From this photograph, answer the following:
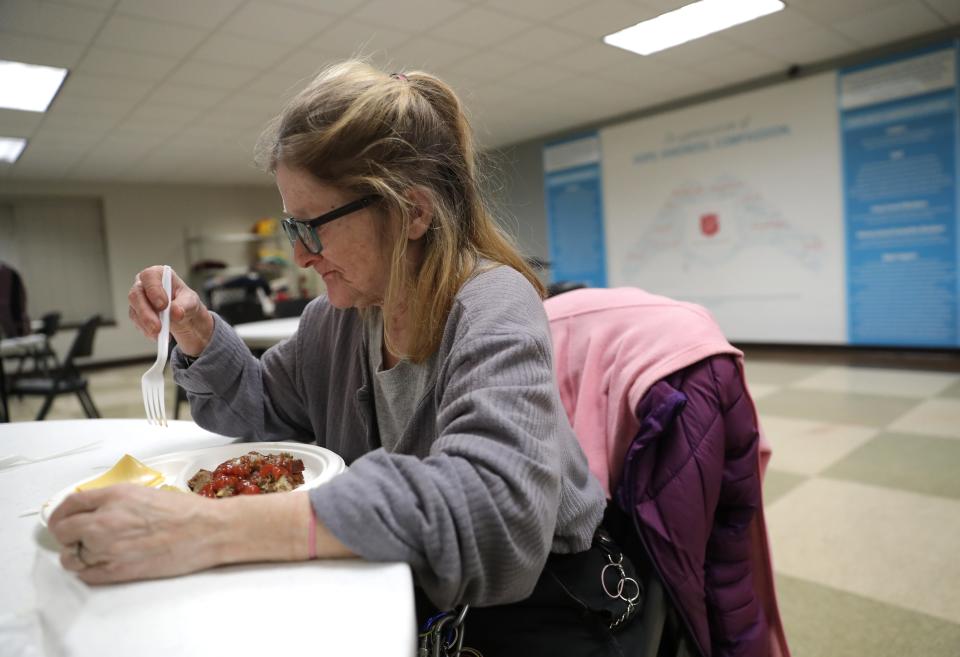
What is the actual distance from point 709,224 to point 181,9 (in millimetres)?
4896

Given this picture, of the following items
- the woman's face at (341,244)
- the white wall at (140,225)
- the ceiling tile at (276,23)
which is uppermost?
the ceiling tile at (276,23)

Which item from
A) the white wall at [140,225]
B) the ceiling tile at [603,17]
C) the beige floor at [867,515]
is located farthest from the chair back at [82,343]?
the white wall at [140,225]

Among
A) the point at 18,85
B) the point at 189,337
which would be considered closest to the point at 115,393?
the point at 18,85

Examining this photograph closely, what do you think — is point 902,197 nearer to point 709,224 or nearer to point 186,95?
point 709,224

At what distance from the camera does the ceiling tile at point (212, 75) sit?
Result: 4523mm

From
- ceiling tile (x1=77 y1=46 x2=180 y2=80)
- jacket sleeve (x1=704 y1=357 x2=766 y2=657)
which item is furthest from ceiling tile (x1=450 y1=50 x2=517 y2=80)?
jacket sleeve (x1=704 y1=357 x2=766 y2=657)

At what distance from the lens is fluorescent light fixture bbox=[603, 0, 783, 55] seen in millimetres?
4113

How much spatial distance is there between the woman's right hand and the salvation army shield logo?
5.93m

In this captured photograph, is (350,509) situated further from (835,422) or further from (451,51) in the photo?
(451,51)

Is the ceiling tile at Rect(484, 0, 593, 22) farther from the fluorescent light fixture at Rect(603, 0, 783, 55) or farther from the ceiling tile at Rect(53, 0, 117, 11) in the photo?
the ceiling tile at Rect(53, 0, 117, 11)

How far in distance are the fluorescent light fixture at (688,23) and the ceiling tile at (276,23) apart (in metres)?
2.03

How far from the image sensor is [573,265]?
773 cm

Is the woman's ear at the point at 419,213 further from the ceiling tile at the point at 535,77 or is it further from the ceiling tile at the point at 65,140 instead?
the ceiling tile at the point at 65,140

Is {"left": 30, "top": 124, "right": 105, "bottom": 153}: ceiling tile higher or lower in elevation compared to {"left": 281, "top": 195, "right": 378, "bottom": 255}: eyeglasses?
higher
